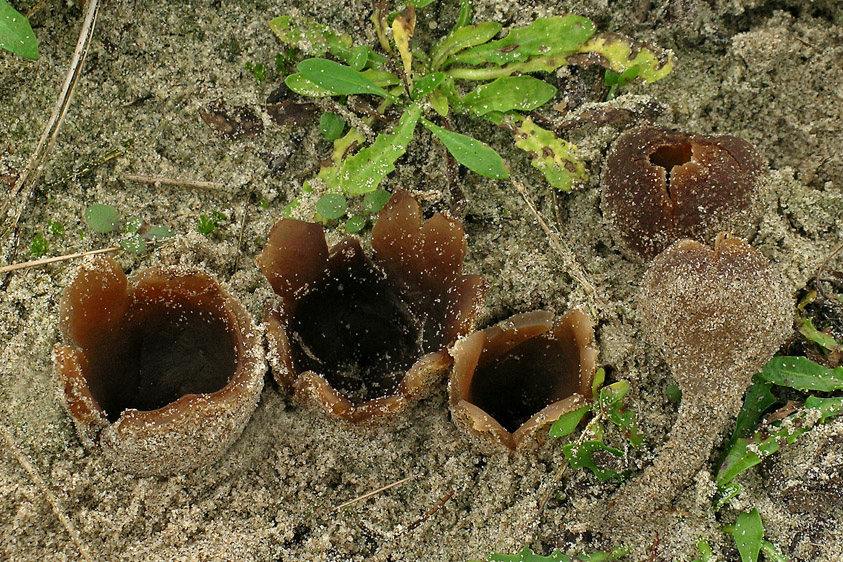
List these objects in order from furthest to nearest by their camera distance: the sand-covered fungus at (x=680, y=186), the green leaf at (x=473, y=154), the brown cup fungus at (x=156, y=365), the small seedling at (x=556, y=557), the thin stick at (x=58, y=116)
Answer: the thin stick at (x=58, y=116)
the green leaf at (x=473, y=154)
the sand-covered fungus at (x=680, y=186)
the small seedling at (x=556, y=557)
the brown cup fungus at (x=156, y=365)

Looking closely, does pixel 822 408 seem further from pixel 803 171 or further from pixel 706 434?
pixel 803 171

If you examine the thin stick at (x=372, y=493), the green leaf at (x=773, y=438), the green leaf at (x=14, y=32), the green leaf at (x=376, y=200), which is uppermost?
the green leaf at (x=14, y=32)

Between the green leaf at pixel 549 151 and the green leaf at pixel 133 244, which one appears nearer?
the green leaf at pixel 133 244

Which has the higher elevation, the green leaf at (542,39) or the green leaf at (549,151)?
the green leaf at (542,39)

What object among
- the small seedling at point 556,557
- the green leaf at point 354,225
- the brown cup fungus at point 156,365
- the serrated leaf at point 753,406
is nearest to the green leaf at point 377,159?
Answer: the green leaf at point 354,225

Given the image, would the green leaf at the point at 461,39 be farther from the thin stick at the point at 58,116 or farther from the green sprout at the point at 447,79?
the thin stick at the point at 58,116

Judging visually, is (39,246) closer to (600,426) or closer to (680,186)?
(600,426)
